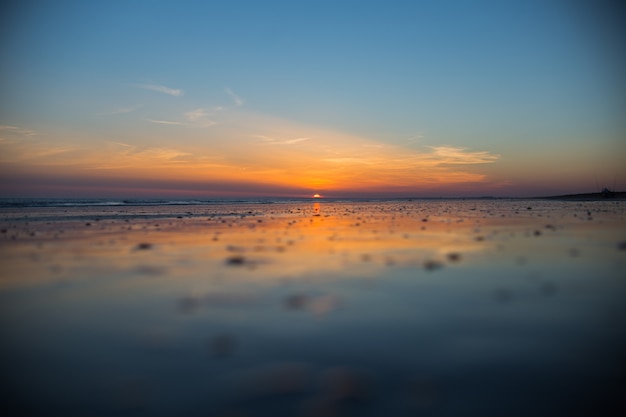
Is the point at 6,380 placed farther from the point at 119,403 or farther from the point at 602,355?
the point at 602,355

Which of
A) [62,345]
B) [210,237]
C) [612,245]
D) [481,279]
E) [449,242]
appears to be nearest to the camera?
[62,345]

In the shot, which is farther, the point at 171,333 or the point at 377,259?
the point at 377,259

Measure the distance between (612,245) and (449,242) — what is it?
4.93 m

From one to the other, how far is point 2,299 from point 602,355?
946 cm

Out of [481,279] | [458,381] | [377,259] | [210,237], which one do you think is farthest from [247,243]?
[458,381]

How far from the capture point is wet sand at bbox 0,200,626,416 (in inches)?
136

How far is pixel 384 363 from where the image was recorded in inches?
161

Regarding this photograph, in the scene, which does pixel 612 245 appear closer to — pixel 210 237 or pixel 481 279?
pixel 481 279

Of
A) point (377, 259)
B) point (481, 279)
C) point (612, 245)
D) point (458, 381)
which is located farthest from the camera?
point (612, 245)

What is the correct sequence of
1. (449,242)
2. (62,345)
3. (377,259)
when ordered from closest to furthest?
1. (62,345)
2. (377,259)
3. (449,242)

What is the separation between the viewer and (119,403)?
341 centimetres

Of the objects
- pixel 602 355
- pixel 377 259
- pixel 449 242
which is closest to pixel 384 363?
pixel 602 355

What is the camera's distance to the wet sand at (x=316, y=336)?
3461 mm

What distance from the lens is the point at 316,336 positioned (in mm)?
4914
